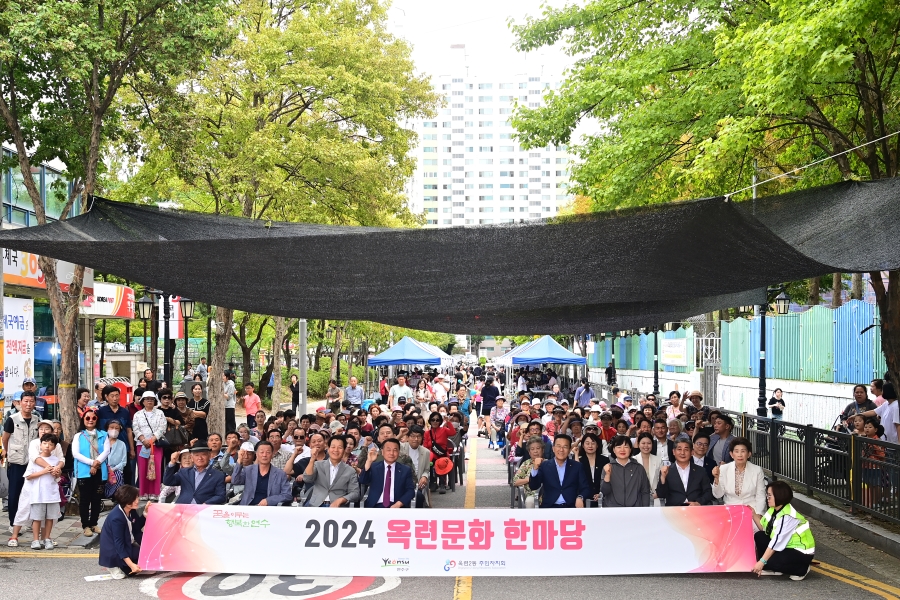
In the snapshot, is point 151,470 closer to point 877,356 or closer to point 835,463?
point 835,463

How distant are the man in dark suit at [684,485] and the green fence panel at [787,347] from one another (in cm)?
1698

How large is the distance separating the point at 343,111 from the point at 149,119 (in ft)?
31.2

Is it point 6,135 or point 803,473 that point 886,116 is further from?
point 6,135

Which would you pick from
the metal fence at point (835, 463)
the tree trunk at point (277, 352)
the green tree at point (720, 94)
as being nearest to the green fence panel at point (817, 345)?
the green tree at point (720, 94)

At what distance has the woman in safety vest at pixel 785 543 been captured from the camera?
30.6 ft

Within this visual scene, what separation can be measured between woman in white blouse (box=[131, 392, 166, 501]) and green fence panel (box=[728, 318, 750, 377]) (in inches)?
789

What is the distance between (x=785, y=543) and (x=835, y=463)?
442 centimetres

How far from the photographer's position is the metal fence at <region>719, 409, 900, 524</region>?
454 inches

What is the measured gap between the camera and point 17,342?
19078 mm

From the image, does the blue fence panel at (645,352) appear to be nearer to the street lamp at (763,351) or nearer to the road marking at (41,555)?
the street lamp at (763,351)

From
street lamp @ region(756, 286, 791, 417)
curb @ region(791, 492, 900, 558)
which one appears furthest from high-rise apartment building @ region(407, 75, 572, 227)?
curb @ region(791, 492, 900, 558)

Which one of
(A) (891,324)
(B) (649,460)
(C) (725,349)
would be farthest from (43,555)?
(C) (725,349)

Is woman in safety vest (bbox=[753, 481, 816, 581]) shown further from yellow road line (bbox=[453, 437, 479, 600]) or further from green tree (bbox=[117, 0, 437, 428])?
green tree (bbox=[117, 0, 437, 428])

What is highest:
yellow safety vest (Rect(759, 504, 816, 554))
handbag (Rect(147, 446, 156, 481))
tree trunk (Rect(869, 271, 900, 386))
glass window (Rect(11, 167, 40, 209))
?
glass window (Rect(11, 167, 40, 209))
